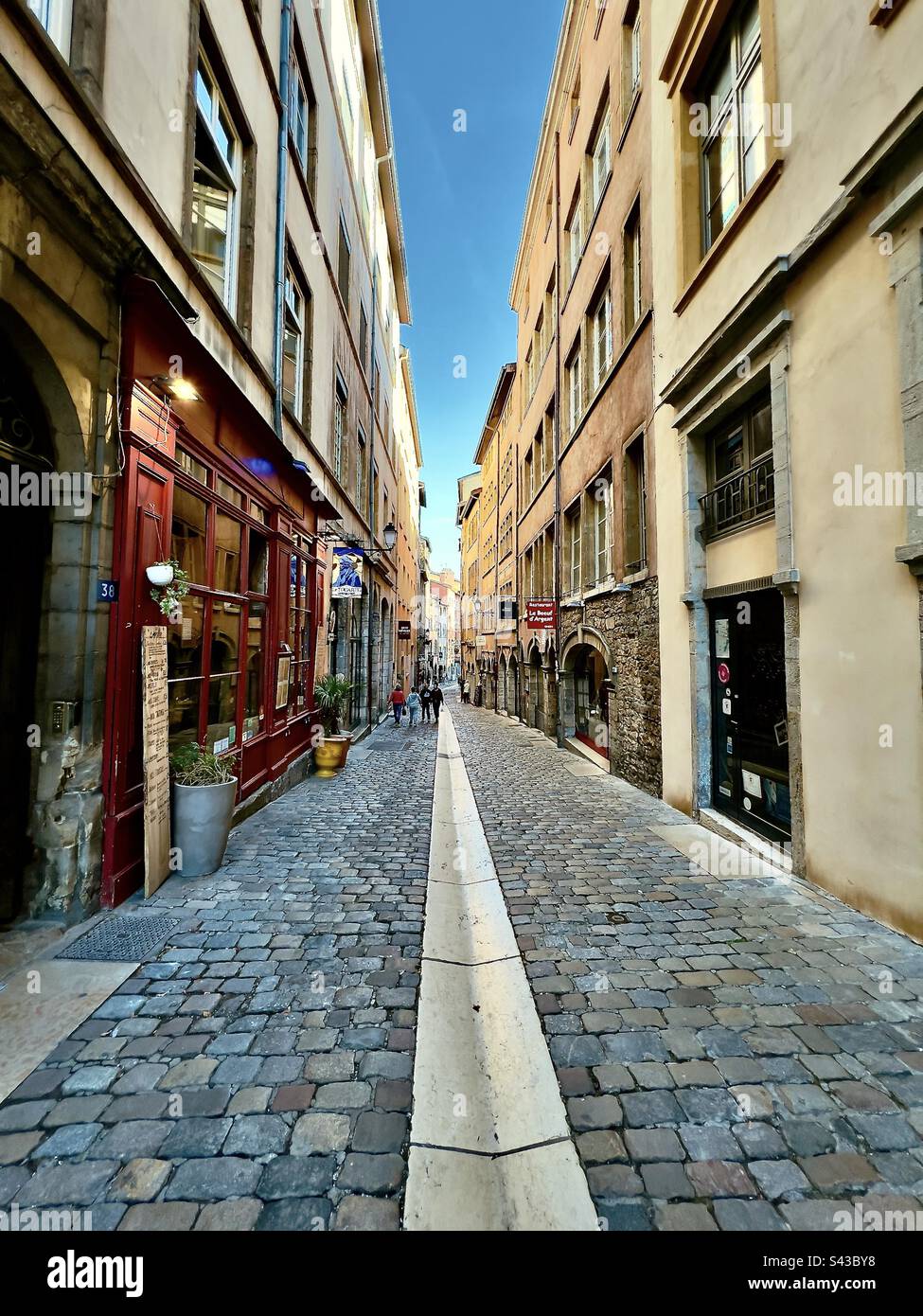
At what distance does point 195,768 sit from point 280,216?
→ 8.12 m

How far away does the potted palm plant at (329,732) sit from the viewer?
9461 millimetres

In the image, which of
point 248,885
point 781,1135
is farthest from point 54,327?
point 781,1135

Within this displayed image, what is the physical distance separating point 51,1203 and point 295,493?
28.0ft

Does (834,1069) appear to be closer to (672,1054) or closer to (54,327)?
(672,1054)

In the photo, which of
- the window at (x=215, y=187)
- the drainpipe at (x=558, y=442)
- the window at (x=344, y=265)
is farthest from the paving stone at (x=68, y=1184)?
the window at (x=344, y=265)

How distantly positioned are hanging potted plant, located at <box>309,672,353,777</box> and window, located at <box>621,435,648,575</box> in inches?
234

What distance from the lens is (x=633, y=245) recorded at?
9.77 metres

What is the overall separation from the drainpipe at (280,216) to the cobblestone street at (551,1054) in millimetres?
6682

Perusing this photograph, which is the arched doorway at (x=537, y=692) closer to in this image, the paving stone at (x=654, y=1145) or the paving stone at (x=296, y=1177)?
the paving stone at (x=654, y=1145)

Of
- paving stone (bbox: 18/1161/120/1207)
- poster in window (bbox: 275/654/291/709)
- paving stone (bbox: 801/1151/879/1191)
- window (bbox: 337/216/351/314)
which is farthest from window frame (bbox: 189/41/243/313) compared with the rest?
paving stone (bbox: 801/1151/879/1191)

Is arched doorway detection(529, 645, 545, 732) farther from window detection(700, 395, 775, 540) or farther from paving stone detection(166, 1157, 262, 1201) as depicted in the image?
paving stone detection(166, 1157, 262, 1201)

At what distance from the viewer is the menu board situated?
4211mm
